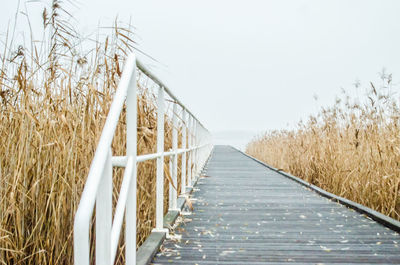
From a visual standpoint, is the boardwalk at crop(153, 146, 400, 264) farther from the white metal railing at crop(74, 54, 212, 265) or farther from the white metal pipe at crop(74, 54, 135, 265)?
the white metal pipe at crop(74, 54, 135, 265)

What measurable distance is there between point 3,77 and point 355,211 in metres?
3.13

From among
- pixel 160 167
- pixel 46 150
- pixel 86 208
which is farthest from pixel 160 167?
pixel 86 208

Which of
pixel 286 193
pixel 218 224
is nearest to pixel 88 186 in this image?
pixel 218 224

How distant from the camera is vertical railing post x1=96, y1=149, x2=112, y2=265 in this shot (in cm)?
110

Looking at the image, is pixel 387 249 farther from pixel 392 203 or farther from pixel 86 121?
pixel 86 121

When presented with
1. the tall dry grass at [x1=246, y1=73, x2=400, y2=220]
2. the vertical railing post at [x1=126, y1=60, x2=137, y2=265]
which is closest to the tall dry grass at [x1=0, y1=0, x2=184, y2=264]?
the vertical railing post at [x1=126, y1=60, x2=137, y2=265]

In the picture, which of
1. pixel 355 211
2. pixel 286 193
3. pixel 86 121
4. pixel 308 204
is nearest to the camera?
pixel 86 121

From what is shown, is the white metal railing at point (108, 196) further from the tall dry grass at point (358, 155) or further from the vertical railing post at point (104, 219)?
the tall dry grass at point (358, 155)

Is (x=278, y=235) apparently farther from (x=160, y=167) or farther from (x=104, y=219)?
(x=104, y=219)

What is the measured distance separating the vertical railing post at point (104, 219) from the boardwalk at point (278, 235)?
1070 mm

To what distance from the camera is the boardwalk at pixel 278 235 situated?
7.36 ft

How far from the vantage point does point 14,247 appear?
1653 mm

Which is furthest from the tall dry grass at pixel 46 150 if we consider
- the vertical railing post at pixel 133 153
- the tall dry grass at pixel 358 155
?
the tall dry grass at pixel 358 155

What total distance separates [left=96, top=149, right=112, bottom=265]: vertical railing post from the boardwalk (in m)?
1.07
